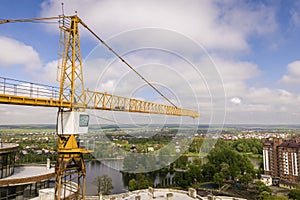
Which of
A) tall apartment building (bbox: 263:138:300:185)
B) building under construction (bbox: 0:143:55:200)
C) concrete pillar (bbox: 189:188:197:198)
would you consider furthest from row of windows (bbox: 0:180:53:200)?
tall apartment building (bbox: 263:138:300:185)

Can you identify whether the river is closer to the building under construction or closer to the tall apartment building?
the building under construction

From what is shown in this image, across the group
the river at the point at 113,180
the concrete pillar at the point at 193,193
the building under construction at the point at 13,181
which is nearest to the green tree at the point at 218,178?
the river at the point at 113,180

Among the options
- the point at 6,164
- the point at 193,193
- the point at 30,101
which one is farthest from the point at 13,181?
the point at 193,193

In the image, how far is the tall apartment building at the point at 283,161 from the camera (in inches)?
541

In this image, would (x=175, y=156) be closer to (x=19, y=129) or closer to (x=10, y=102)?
(x=10, y=102)

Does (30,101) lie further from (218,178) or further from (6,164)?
(218,178)

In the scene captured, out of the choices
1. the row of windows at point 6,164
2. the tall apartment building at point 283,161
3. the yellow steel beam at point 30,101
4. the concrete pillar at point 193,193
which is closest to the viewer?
the yellow steel beam at point 30,101

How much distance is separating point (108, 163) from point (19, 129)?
1249 inches

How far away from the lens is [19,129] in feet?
141

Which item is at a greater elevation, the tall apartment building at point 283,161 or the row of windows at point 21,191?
the row of windows at point 21,191

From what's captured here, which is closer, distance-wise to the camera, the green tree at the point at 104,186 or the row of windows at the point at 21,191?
the row of windows at the point at 21,191

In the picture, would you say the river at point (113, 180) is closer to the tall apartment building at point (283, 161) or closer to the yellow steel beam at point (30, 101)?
the yellow steel beam at point (30, 101)

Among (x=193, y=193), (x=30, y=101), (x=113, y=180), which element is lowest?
(x=113, y=180)

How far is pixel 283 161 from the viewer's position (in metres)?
14.6
